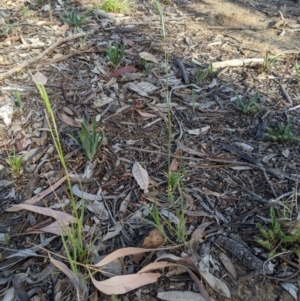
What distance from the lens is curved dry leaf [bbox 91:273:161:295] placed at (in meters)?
1.28

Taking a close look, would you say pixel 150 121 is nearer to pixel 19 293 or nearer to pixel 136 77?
pixel 136 77

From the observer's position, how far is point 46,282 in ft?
4.39

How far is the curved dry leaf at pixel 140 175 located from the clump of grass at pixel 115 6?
182 centimetres

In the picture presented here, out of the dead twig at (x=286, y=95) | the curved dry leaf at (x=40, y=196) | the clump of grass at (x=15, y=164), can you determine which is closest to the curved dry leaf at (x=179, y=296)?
the curved dry leaf at (x=40, y=196)

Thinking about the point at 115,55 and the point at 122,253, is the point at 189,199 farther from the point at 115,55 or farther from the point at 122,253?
the point at 115,55

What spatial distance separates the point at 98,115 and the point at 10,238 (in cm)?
83

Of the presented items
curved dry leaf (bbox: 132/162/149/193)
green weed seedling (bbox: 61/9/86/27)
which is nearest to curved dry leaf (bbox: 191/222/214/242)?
curved dry leaf (bbox: 132/162/149/193)

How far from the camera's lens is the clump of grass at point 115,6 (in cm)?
304

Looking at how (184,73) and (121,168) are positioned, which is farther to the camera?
(184,73)

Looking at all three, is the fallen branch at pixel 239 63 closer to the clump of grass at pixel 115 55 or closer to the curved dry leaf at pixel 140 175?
the clump of grass at pixel 115 55

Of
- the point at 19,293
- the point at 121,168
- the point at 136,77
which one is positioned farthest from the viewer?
the point at 136,77

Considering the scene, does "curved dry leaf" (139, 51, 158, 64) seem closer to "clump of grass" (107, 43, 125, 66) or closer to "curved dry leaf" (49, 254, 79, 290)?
"clump of grass" (107, 43, 125, 66)

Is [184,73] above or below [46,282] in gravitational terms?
above

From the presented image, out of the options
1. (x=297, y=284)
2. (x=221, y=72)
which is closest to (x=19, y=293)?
(x=297, y=284)
